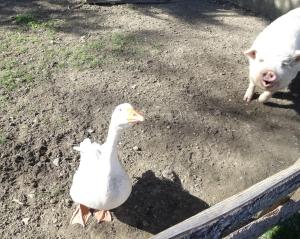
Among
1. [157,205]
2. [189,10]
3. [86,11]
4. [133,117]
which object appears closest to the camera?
A: [133,117]

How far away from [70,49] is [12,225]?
9.31ft

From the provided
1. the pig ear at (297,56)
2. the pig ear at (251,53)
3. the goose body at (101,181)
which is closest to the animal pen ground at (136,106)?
the goose body at (101,181)

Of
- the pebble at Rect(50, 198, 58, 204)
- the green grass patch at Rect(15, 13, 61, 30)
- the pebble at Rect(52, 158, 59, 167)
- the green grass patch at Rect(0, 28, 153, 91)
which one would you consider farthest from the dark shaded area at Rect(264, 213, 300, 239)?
the green grass patch at Rect(15, 13, 61, 30)

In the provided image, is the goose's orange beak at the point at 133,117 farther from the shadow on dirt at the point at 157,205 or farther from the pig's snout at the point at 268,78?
the pig's snout at the point at 268,78

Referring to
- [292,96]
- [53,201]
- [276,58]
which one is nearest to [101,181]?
[53,201]

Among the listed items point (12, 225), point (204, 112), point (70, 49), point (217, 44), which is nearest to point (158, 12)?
point (217, 44)

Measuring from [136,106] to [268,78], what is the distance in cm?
150

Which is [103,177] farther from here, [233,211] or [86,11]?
[86,11]

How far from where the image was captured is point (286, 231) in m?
3.73

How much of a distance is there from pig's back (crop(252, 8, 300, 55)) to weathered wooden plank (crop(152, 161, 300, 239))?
1984 millimetres

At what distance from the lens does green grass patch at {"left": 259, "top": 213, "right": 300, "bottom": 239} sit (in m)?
3.70

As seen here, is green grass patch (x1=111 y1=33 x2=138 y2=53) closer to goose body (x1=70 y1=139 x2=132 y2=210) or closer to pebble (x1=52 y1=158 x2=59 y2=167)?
pebble (x1=52 y1=158 x2=59 y2=167)

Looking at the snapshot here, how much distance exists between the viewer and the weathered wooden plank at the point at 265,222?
2862 millimetres

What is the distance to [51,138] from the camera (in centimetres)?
439
